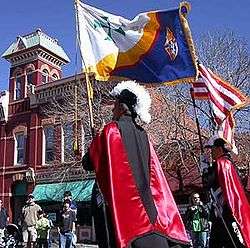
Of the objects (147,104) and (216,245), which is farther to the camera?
(216,245)

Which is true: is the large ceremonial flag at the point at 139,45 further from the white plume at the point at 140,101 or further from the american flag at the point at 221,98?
the white plume at the point at 140,101

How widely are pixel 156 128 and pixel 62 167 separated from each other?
6.14 m

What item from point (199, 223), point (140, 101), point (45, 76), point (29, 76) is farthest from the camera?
point (45, 76)

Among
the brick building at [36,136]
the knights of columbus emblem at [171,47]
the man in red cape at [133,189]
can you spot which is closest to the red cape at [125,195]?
the man in red cape at [133,189]

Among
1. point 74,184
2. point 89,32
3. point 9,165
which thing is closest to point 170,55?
point 89,32

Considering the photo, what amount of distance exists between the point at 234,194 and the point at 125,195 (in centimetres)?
248

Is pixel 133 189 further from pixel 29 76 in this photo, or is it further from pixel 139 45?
pixel 29 76

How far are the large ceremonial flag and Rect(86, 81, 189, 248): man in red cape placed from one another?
2633mm

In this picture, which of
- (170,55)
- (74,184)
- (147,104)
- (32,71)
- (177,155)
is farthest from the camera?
(32,71)

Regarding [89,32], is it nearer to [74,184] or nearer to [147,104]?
[147,104]

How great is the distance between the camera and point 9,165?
2862 cm

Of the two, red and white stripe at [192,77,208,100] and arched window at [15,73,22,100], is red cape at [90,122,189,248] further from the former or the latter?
arched window at [15,73,22,100]

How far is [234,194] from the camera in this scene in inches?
235

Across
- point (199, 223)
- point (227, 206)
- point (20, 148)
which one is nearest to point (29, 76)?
point (20, 148)
